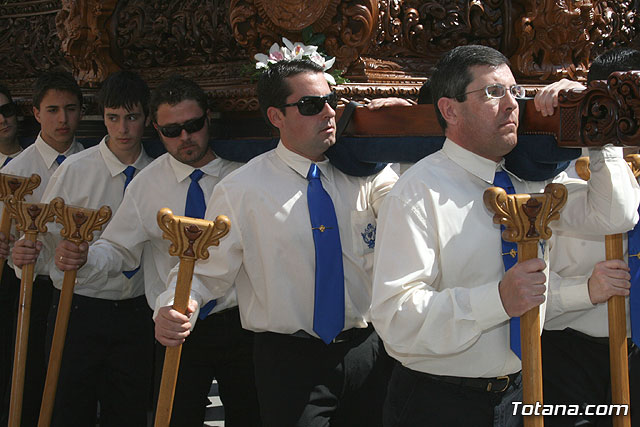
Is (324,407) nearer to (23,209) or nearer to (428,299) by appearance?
(428,299)

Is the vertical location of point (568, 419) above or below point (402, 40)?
below

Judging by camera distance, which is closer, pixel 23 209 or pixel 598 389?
pixel 598 389

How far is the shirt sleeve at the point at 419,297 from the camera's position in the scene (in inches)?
98.0

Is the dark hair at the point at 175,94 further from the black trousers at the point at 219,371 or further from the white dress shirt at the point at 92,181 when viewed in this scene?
the black trousers at the point at 219,371

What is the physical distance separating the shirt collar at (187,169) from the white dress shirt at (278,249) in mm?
696

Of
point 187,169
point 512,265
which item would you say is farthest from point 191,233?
point 187,169

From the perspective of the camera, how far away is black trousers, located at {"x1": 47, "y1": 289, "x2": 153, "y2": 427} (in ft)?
14.0

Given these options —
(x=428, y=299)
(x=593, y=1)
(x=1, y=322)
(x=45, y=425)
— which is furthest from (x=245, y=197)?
(x=1, y=322)

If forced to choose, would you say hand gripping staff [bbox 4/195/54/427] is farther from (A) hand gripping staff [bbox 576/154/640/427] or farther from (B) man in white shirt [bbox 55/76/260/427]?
(A) hand gripping staff [bbox 576/154/640/427]

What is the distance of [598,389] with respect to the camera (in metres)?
3.44

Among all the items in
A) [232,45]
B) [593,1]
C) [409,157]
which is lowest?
[409,157]

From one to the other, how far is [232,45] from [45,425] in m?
2.19

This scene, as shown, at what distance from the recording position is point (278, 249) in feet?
10.8

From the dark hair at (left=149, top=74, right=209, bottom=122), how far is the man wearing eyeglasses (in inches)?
27.2
